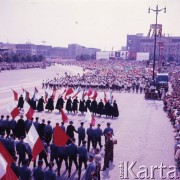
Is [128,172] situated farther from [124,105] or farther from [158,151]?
[124,105]

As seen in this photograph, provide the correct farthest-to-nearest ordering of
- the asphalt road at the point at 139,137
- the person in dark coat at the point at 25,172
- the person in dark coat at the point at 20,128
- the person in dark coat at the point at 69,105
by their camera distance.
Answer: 1. the person in dark coat at the point at 69,105
2. the person in dark coat at the point at 20,128
3. the asphalt road at the point at 139,137
4. the person in dark coat at the point at 25,172

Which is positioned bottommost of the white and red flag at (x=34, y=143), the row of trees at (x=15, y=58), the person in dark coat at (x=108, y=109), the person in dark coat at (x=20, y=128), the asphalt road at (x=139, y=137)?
the asphalt road at (x=139, y=137)

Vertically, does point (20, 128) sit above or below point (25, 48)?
below

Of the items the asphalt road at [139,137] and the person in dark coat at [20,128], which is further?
the person in dark coat at [20,128]

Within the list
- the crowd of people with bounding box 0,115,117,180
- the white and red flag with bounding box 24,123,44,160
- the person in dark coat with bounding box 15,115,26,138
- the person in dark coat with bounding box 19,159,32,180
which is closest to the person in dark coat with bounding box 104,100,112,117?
the crowd of people with bounding box 0,115,117,180

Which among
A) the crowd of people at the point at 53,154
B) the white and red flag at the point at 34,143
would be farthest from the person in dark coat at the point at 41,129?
the white and red flag at the point at 34,143

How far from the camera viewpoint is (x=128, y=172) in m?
11.5

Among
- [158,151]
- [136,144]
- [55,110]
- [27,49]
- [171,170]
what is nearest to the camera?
[171,170]

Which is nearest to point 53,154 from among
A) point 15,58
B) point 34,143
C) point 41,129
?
point 34,143

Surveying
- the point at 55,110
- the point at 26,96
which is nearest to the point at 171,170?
the point at 26,96

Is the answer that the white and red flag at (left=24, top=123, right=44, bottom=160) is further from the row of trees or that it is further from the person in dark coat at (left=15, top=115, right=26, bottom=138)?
the row of trees

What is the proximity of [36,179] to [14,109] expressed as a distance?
5942mm

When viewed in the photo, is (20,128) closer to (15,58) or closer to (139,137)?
(139,137)

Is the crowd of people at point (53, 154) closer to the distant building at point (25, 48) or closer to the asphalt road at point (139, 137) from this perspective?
the asphalt road at point (139, 137)
